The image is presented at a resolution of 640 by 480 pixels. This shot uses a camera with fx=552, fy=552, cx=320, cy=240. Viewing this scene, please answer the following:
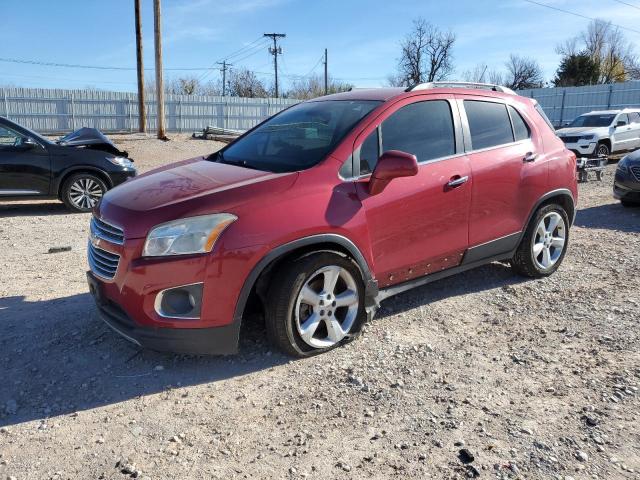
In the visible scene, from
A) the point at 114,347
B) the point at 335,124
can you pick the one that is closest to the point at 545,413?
the point at 335,124

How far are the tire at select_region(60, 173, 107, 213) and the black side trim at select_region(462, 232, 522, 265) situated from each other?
676 centimetres

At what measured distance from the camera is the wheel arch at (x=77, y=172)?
8.98 metres

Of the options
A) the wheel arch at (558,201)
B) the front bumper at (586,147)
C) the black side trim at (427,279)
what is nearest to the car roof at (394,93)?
the wheel arch at (558,201)

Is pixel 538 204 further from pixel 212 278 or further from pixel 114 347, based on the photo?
pixel 114 347

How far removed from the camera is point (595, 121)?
1714 cm

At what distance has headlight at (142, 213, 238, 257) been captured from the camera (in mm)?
3250

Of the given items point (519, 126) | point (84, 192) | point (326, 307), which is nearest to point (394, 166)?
point (326, 307)

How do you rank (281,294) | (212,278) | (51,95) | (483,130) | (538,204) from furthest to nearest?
(51,95)
(538,204)
(483,130)
(281,294)
(212,278)

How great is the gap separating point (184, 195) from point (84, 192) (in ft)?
21.4

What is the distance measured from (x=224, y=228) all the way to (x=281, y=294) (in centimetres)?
56

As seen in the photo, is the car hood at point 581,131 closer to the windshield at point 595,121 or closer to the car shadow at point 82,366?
the windshield at point 595,121

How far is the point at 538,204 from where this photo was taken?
16.8 ft

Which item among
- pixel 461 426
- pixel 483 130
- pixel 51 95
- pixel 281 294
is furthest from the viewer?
pixel 51 95

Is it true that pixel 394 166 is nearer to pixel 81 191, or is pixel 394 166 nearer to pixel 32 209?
pixel 81 191
